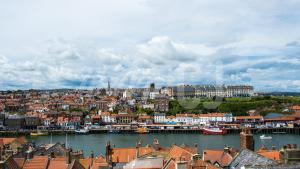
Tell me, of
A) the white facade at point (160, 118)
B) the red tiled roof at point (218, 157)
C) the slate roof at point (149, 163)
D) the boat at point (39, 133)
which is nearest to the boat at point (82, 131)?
the boat at point (39, 133)

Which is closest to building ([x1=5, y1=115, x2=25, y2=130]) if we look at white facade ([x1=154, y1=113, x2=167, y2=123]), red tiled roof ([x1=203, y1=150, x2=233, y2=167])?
white facade ([x1=154, y1=113, x2=167, y2=123])

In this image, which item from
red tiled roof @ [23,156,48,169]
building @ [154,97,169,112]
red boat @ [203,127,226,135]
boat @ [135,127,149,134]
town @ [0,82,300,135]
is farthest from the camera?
building @ [154,97,169,112]

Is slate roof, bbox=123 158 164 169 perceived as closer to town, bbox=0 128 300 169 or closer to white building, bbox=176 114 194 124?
town, bbox=0 128 300 169

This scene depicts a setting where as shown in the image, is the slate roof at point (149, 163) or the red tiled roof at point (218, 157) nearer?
the slate roof at point (149, 163)

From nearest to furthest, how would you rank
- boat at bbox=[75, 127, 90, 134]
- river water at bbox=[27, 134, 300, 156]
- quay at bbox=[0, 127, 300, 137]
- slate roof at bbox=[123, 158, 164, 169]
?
slate roof at bbox=[123, 158, 164, 169] → river water at bbox=[27, 134, 300, 156] → quay at bbox=[0, 127, 300, 137] → boat at bbox=[75, 127, 90, 134]

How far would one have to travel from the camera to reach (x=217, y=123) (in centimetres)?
11619

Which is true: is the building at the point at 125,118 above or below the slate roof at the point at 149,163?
above

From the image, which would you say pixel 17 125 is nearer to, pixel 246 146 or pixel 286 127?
pixel 286 127

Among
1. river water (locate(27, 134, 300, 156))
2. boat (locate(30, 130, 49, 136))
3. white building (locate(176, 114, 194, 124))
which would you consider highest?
white building (locate(176, 114, 194, 124))

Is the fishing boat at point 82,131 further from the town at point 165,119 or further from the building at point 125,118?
the building at point 125,118

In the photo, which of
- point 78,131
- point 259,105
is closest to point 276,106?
point 259,105

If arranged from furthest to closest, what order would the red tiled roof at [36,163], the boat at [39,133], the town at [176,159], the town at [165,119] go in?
the town at [165,119], the boat at [39,133], the red tiled roof at [36,163], the town at [176,159]

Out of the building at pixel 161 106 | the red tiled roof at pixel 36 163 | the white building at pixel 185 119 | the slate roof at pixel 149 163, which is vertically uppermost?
the building at pixel 161 106

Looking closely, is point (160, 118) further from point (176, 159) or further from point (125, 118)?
point (176, 159)
